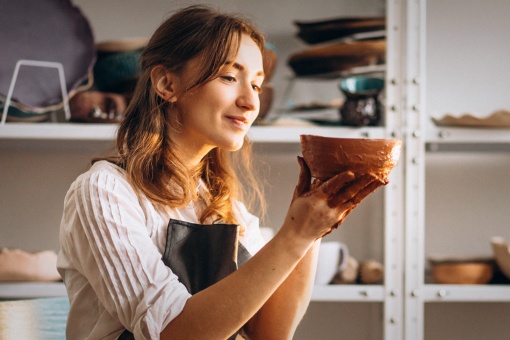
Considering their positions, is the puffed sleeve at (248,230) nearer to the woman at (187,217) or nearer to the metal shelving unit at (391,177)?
the woman at (187,217)

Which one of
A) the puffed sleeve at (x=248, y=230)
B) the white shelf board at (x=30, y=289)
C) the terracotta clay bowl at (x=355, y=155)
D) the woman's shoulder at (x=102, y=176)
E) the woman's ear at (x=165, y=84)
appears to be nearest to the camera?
the terracotta clay bowl at (x=355, y=155)

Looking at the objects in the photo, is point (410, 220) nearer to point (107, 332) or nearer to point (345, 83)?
point (345, 83)

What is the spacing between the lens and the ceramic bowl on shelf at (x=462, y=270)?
1.96 m

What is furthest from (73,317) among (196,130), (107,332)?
(196,130)

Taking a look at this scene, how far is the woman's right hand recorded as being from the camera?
33.8 inches

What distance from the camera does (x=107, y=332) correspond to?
1035mm

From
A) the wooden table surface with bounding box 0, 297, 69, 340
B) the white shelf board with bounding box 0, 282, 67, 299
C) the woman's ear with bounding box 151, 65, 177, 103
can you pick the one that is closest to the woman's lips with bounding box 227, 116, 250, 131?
the woman's ear with bounding box 151, 65, 177, 103

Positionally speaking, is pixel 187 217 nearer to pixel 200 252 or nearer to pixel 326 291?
pixel 200 252

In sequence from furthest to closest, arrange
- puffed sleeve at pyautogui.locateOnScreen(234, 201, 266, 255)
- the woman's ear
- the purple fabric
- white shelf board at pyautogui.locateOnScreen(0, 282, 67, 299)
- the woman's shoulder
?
1. the purple fabric
2. white shelf board at pyautogui.locateOnScreen(0, 282, 67, 299)
3. puffed sleeve at pyautogui.locateOnScreen(234, 201, 266, 255)
4. the woman's ear
5. the woman's shoulder

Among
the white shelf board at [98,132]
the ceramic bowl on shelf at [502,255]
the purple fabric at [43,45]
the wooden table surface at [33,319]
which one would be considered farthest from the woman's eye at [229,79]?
the ceramic bowl on shelf at [502,255]

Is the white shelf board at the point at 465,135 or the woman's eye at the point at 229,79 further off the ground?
the woman's eye at the point at 229,79

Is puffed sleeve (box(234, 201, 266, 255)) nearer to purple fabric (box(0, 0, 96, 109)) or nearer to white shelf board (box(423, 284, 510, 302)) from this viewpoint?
white shelf board (box(423, 284, 510, 302))

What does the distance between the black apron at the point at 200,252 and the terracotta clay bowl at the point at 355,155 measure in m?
0.31

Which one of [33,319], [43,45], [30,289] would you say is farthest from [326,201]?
[43,45]
